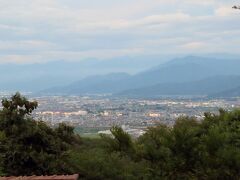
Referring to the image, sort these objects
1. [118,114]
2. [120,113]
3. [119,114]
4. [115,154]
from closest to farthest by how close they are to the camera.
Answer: [115,154], [119,114], [118,114], [120,113]

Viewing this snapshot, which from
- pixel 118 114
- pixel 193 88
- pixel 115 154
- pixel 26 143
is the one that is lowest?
pixel 118 114

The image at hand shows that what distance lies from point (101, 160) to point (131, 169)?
73cm

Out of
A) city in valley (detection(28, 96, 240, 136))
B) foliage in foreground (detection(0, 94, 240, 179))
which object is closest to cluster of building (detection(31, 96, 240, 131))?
city in valley (detection(28, 96, 240, 136))

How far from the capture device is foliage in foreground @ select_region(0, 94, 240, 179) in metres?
12.2

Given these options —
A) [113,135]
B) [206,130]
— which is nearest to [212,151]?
[206,130]

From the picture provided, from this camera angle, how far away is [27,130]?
42.3ft

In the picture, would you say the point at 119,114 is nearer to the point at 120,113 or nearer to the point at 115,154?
the point at 120,113

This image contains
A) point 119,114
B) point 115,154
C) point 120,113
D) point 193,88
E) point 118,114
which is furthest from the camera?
point 193,88

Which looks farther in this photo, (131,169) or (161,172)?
(161,172)

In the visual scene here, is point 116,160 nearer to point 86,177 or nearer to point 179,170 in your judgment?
point 86,177

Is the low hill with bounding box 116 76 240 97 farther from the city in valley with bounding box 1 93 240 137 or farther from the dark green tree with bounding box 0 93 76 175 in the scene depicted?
the dark green tree with bounding box 0 93 76 175

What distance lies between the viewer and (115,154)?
509 inches

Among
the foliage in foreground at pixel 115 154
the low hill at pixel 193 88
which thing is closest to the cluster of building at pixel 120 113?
the foliage in foreground at pixel 115 154

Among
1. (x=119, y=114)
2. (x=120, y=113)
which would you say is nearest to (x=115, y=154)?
(x=119, y=114)
